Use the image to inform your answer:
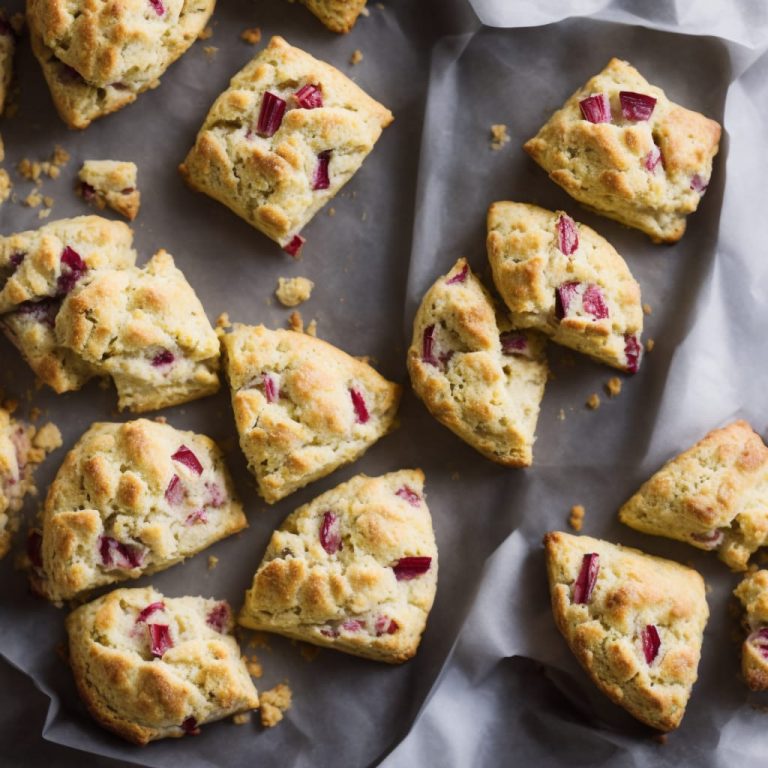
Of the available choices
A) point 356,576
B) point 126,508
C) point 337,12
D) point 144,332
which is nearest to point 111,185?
point 144,332

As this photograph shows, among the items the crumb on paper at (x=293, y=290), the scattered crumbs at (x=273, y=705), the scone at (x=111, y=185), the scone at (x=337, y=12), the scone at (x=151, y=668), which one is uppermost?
the scone at (x=337, y=12)

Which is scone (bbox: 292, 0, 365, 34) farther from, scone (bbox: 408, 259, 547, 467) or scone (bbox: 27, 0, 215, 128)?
scone (bbox: 408, 259, 547, 467)

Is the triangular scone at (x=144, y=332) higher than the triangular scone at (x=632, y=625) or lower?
higher

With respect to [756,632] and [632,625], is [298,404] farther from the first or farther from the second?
[756,632]

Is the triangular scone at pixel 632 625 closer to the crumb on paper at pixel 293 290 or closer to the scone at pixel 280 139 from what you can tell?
the crumb on paper at pixel 293 290

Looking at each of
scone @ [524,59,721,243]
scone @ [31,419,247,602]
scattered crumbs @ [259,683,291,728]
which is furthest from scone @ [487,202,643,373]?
scattered crumbs @ [259,683,291,728]

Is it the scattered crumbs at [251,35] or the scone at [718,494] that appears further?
the scattered crumbs at [251,35]

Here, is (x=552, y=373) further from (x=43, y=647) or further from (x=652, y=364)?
(x=43, y=647)

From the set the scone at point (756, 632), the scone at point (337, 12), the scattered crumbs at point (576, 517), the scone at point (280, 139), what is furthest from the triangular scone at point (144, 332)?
the scone at point (756, 632)
